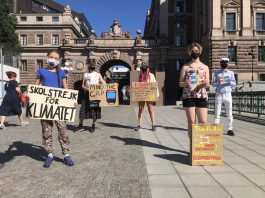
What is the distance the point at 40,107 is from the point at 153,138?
4027 millimetres

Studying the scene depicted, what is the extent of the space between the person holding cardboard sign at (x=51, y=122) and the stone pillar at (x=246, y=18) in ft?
135

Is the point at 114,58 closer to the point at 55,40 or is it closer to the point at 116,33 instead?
the point at 116,33

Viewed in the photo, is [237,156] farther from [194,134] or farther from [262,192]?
[262,192]

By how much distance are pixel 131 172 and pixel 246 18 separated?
42.5 meters

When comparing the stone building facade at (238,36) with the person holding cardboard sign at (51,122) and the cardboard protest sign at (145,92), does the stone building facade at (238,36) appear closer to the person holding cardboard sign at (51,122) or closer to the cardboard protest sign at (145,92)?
the cardboard protest sign at (145,92)

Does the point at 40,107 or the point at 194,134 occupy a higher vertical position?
the point at 40,107

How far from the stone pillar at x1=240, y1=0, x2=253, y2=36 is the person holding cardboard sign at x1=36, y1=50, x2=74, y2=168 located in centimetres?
4129

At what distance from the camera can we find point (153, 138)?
32.1 ft

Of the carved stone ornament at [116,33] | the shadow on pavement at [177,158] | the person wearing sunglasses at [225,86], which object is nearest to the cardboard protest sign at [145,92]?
the person wearing sunglasses at [225,86]

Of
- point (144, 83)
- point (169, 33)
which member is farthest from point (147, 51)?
point (144, 83)

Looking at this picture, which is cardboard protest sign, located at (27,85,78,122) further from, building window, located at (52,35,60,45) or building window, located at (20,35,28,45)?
building window, located at (20,35,28,45)

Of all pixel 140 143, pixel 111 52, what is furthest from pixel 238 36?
pixel 140 143

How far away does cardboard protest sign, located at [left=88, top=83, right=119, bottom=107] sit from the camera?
11118 mm

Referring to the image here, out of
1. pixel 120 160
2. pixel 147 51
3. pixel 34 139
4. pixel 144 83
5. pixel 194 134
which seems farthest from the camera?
pixel 147 51
